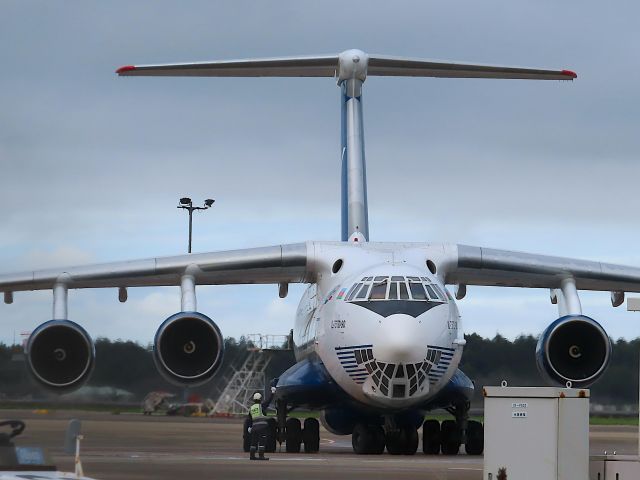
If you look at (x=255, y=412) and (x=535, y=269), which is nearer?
(x=255, y=412)

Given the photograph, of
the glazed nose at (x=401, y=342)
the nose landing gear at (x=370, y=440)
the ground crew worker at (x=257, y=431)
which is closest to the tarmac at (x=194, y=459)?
the ground crew worker at (x=257, y=431)

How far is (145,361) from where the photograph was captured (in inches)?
882

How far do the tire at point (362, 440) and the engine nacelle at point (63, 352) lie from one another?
4329mm

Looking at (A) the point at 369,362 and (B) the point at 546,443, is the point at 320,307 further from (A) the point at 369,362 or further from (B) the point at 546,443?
(B) the point at 546,443

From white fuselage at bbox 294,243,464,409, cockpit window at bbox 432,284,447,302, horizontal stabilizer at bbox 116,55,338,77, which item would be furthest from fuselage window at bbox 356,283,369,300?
horizontal stabilizer at bbox 116,55,338,77

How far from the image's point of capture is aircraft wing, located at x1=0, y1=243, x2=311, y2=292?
65.1ft

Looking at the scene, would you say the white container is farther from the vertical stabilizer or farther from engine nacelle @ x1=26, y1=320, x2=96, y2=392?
the vertical stabilizer

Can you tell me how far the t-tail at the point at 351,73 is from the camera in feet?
72.7

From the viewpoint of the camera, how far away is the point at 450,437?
2083 cm

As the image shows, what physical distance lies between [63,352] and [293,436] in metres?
3.92

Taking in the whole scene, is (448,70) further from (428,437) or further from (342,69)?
(428,437)

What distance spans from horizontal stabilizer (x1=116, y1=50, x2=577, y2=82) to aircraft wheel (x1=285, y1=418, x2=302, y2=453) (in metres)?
6.10

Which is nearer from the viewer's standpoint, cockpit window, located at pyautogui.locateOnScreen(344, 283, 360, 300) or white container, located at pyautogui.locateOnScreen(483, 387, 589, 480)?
white container, located at pyautogui.locateOnScreen(483, 387, 589, 480)

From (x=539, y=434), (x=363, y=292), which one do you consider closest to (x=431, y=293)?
(x=363, y=292)
